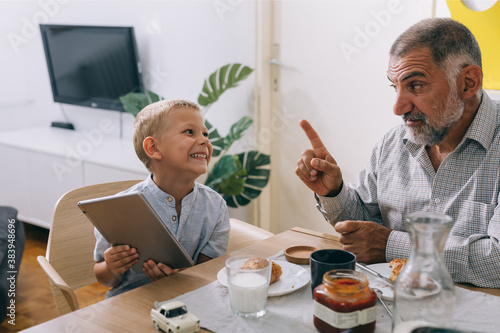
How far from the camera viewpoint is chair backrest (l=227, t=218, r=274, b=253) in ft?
5.51

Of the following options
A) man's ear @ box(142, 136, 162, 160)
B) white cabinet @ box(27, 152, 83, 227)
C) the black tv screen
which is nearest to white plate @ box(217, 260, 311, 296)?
man's ear @ box(142, 136, 162, 160)

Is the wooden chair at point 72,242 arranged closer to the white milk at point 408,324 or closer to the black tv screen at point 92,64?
the white milk at point 408,324

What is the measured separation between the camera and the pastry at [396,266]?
3.61 ft

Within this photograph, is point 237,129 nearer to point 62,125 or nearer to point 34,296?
point 34,296

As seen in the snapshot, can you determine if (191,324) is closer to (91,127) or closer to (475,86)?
(475,86)

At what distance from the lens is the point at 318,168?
4.65ft

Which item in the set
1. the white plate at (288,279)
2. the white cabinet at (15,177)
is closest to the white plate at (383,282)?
the white plate at (288,279)

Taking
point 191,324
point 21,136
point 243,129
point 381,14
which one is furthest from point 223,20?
point 191,324

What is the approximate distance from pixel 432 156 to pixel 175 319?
0.91 m

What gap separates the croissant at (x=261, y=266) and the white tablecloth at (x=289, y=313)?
5 centimetres

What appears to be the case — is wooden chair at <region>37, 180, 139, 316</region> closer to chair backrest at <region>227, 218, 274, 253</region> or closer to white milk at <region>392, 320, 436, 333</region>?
chair backrest at <region>227, 218, 274, 253</region>

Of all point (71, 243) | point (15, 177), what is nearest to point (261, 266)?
point (71, 243)

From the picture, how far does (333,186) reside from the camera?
4.86 ft

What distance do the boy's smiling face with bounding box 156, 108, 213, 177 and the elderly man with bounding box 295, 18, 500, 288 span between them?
274mm
